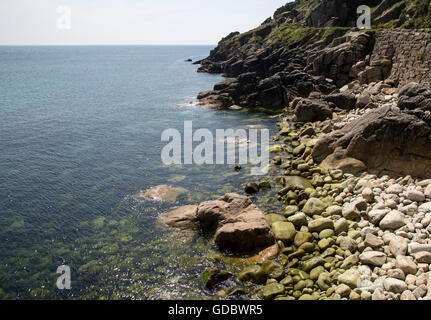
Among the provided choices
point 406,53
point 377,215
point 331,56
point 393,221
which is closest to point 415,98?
point 377,215

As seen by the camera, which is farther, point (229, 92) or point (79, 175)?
point (229, 92)

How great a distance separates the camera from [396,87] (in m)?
43.9

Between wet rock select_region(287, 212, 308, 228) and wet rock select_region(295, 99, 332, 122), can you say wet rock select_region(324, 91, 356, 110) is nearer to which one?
wet rock select_region(295, 99, 332, 122)

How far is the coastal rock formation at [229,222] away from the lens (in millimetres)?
19891

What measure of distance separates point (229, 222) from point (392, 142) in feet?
48.2

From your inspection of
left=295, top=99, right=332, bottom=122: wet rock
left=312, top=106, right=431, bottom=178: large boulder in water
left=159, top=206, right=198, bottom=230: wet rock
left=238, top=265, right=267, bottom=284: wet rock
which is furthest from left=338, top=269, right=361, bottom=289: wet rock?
left=295, top=99, right=332, bottom=122: wet rock

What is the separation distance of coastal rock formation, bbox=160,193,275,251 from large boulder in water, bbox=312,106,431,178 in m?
10.9

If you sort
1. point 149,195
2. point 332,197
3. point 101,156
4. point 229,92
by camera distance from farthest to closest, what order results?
point 229,92 < point 101,156 < point 149,195 < point 332,197

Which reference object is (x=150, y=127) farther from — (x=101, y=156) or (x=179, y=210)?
(x=179, y=210)

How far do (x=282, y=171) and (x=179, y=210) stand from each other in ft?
39.7

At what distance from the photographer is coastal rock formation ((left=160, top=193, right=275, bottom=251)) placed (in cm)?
1989

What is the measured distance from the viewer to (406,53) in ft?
143

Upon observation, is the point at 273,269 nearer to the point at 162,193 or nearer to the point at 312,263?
the point at 312,263

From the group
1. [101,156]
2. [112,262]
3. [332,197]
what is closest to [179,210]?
[112,262]
